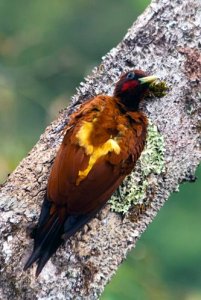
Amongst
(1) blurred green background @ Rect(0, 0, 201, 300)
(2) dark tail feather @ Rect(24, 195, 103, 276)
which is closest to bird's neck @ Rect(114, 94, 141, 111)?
(2) dark tail feather @ Rect(24, 195, 103, 276)

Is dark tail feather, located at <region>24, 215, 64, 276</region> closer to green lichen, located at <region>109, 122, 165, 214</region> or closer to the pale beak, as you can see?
green lichen, located at <region>109, 122, 165, 214</region>

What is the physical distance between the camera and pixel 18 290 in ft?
11.7

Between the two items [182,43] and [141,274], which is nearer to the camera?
[182,43]

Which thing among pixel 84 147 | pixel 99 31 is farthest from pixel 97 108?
pixel 99 31

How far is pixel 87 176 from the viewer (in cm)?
380

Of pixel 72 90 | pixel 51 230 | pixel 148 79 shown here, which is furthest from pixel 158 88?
pixel 72 90

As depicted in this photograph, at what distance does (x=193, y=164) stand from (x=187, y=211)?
5.43 metres

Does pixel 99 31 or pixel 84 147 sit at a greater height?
pixel 99 31

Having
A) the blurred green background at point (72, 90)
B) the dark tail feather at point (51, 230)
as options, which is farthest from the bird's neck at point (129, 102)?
the blurred green background at point (72, 90)

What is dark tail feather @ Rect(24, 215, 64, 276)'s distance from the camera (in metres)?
3.58

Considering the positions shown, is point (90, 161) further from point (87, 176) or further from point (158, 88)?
point (158, 88)

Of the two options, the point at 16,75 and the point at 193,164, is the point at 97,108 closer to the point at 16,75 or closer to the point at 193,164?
the point at 193,164

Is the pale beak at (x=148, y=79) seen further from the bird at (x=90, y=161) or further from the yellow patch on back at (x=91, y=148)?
the yellow patch on back at (x=91, y=148)

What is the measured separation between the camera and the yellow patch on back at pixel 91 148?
12.5 feet
